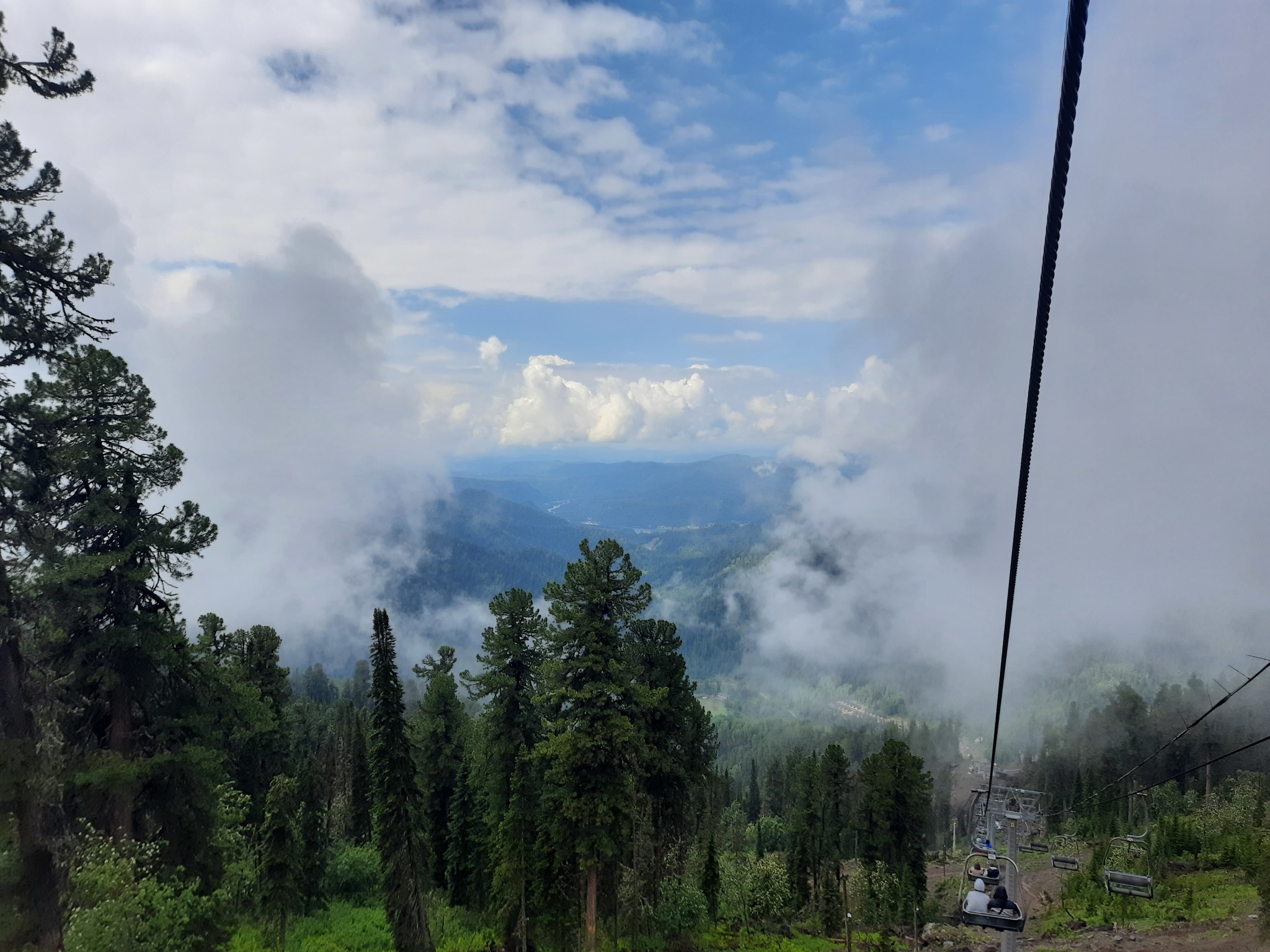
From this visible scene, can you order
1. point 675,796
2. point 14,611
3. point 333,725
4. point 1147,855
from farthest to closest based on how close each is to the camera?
point 333,725
point 1147,855
point 675,796
point 14,611

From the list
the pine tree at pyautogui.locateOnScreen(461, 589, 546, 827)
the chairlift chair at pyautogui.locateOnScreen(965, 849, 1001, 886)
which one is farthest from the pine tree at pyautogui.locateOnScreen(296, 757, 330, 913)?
the chairlift chair at pyautogui.locateOnScreen(965, 849, 1001, 886)

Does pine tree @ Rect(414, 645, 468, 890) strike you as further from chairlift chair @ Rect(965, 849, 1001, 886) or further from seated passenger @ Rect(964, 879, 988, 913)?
seated passenger @ Rect(964, 879, 988, 913)

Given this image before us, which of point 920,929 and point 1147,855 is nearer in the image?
point 920,929

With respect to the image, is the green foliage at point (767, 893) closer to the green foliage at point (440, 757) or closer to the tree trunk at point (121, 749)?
the green foliage at point (440, 757)

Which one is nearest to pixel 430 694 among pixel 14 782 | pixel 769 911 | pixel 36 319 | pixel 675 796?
pixel 675 796

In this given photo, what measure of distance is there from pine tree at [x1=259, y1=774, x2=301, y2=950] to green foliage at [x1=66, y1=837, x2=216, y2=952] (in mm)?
17056

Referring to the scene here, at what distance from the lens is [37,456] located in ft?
46.3

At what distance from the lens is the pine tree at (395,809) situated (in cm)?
3158

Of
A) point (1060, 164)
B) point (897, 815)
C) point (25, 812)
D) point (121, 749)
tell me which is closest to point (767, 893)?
point (897, 815)

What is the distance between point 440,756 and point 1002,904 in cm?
3945

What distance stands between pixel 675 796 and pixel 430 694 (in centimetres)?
1956

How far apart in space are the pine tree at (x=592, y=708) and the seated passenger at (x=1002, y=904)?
15060 millimetres

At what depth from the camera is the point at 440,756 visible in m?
47.6

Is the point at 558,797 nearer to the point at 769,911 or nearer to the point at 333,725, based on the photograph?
the point at 769,911
